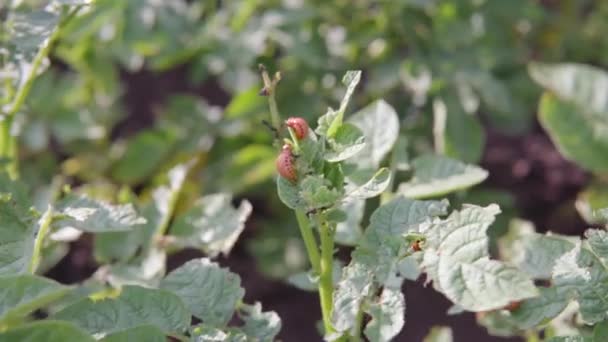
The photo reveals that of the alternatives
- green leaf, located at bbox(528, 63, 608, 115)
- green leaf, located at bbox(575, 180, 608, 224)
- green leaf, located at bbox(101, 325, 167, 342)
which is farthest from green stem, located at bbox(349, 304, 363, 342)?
green leaf, located at bbox(528, 63, 608, 115)

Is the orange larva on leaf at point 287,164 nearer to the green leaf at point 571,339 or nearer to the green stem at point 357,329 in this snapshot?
the green stem at point 357,329

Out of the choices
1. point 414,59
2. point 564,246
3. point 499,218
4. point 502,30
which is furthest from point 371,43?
point 564,246

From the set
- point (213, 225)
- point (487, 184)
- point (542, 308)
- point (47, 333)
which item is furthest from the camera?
point (487, 184)

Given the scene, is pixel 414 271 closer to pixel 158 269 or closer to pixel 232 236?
pixel 232 236

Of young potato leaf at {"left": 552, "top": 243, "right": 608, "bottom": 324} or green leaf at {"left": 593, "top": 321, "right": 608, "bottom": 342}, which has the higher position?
young potato leaf at {"left": 552, "top": 243, "right": 608, "bottom": 324}

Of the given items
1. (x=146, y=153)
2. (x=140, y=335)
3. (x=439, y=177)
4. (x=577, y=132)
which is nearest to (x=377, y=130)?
(x=439, y=177)

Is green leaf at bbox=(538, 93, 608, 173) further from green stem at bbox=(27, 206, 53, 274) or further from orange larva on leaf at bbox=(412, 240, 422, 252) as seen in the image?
green stem at bbox=(27, 206, 53, 274)

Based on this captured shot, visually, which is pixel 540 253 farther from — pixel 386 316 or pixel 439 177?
pixel 386 316
